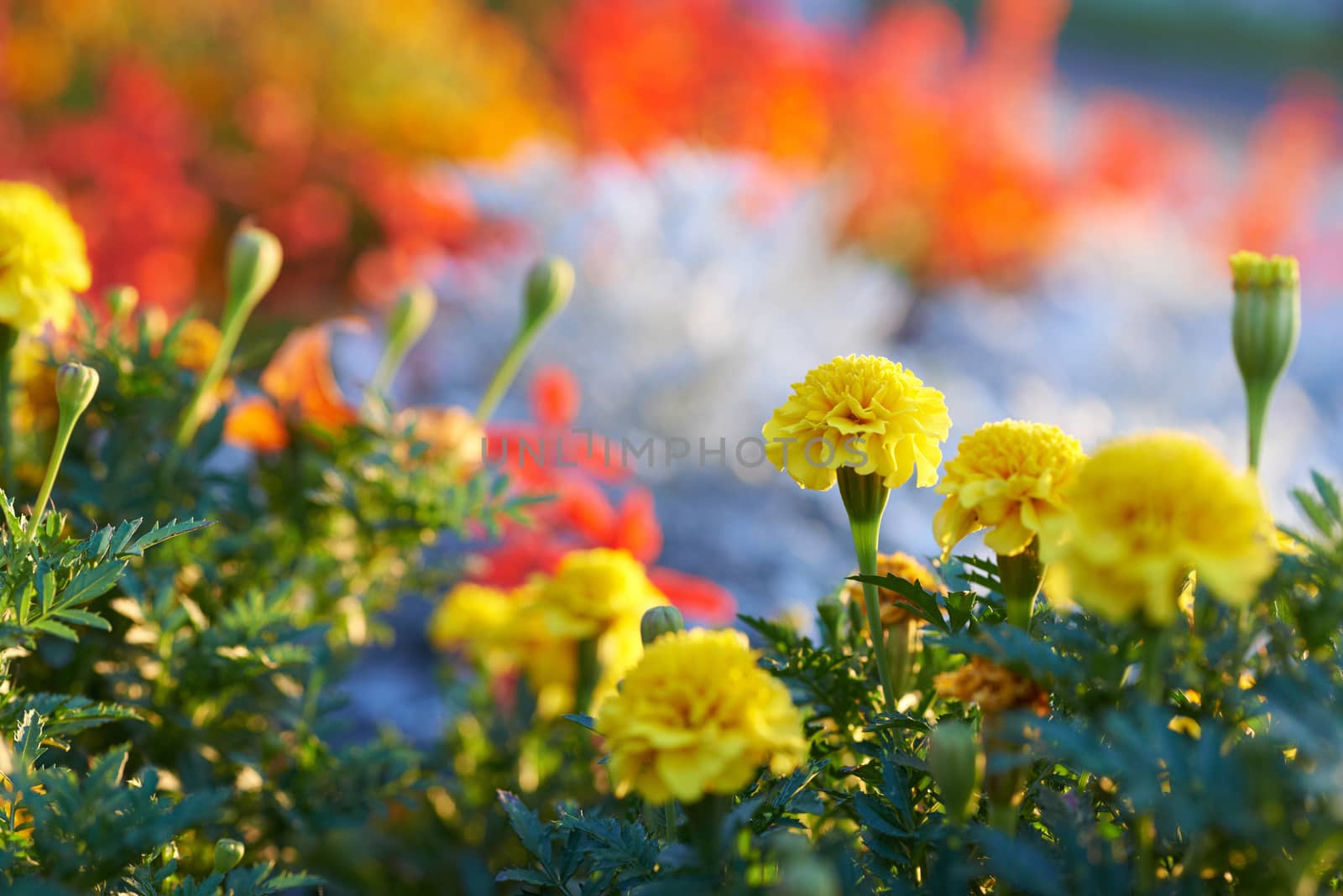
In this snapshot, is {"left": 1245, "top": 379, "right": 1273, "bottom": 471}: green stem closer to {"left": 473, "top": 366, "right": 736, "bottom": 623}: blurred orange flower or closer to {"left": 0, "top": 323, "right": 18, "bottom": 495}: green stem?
{"left": 473, "top": 366, "right": 736, "bottom": 623}: blurred orange flower

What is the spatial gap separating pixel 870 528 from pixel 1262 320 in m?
0.29

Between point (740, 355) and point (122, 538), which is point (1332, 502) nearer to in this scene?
point (122, 538)

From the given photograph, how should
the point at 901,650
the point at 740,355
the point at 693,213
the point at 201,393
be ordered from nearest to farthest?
the point at 901,650
the point at 201,393
the point at 740,355
the point at 693,213

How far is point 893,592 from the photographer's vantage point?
0.67m

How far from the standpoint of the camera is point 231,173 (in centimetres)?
221

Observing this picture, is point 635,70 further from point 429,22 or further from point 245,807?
point 245,807

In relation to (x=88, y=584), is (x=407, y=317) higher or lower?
higher

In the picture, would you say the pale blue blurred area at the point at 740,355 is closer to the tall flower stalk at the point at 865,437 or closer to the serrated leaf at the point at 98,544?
the tall flower stalk at the point at 865,437

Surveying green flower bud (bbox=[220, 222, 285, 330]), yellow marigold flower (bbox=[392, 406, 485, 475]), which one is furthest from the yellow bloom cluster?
green flower bud (bbox=[220, 222, 285, 330])

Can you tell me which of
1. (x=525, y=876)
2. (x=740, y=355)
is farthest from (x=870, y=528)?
(x=740, y=355)

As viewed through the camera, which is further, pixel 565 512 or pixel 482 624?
pixel 565 512

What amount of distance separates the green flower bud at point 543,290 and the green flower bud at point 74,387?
0.37 meters

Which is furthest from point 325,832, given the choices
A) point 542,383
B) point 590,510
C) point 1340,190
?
point 1340,190

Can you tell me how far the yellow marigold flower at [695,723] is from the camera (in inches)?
18.1
